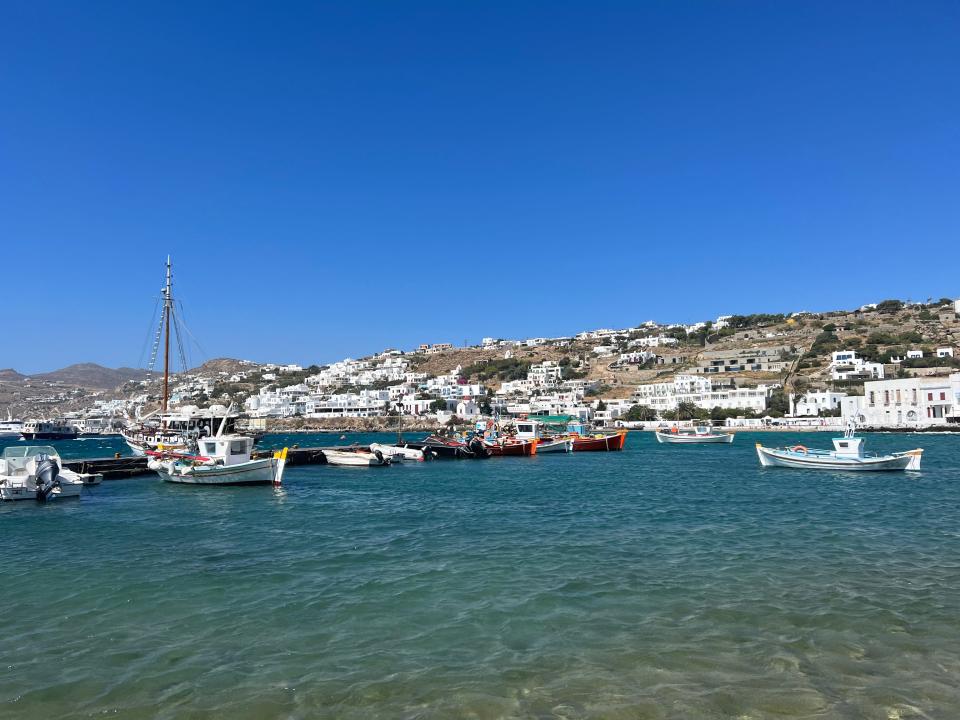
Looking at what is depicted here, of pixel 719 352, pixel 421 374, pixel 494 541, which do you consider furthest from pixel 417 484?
pixel 421 374

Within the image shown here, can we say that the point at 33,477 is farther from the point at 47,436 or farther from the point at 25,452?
the point at 47,436

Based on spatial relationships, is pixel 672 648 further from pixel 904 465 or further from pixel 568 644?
pixel 904 465

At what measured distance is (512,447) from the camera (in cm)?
4994

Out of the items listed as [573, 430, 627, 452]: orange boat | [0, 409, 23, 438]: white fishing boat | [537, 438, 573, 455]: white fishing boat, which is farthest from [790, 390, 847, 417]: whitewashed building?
[0, 409, 23, 438]: white fishing boat

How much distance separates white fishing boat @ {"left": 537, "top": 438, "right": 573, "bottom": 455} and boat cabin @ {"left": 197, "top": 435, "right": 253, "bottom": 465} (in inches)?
1095

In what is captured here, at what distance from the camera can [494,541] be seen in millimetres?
15344

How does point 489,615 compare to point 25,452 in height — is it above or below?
below

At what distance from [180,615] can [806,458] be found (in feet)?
105

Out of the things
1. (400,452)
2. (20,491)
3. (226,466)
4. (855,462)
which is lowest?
(400,452)

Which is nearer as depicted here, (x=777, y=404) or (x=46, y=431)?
(x=46, y=431)

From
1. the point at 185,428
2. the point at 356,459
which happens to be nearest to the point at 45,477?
the point at 356,459

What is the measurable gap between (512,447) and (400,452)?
29.4 ft

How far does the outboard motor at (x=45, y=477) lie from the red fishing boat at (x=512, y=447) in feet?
97.1

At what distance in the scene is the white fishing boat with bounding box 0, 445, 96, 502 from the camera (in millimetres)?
23719
